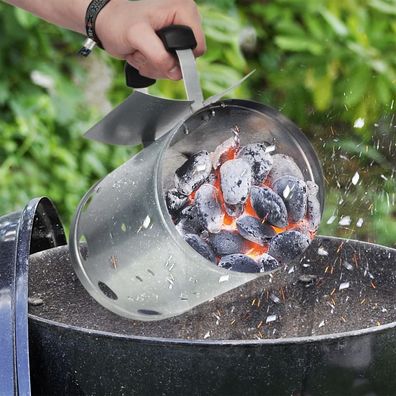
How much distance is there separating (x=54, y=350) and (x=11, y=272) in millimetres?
149

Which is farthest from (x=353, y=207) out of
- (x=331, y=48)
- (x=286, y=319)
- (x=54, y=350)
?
(x=54, y=350)

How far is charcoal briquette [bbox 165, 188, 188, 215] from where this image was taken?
146 cm

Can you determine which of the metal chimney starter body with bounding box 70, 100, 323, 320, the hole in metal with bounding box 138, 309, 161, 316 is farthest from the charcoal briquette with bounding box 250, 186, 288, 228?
the hole in metal with bounding box 138, 309, 161, 316

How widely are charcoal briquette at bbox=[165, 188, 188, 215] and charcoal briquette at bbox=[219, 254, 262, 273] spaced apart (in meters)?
0.11

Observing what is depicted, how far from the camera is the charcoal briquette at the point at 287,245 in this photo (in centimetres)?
148

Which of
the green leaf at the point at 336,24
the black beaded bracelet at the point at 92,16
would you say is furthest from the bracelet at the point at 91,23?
the green leaf at the point at 336,24

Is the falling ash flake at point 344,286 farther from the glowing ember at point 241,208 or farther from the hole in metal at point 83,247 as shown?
the hole in metal at point 83,247

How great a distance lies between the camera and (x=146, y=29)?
149 cm

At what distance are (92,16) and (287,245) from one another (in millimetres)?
542

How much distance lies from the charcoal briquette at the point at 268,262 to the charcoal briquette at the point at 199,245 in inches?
3.1

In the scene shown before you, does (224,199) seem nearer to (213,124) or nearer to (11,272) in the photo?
(213,124)

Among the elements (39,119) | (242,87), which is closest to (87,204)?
(39,119)

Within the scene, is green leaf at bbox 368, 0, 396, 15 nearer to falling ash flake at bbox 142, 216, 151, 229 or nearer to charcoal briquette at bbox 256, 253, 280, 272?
charcoal briquette at bbox 256, 253, 280, 272

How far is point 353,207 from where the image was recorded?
3.29m
